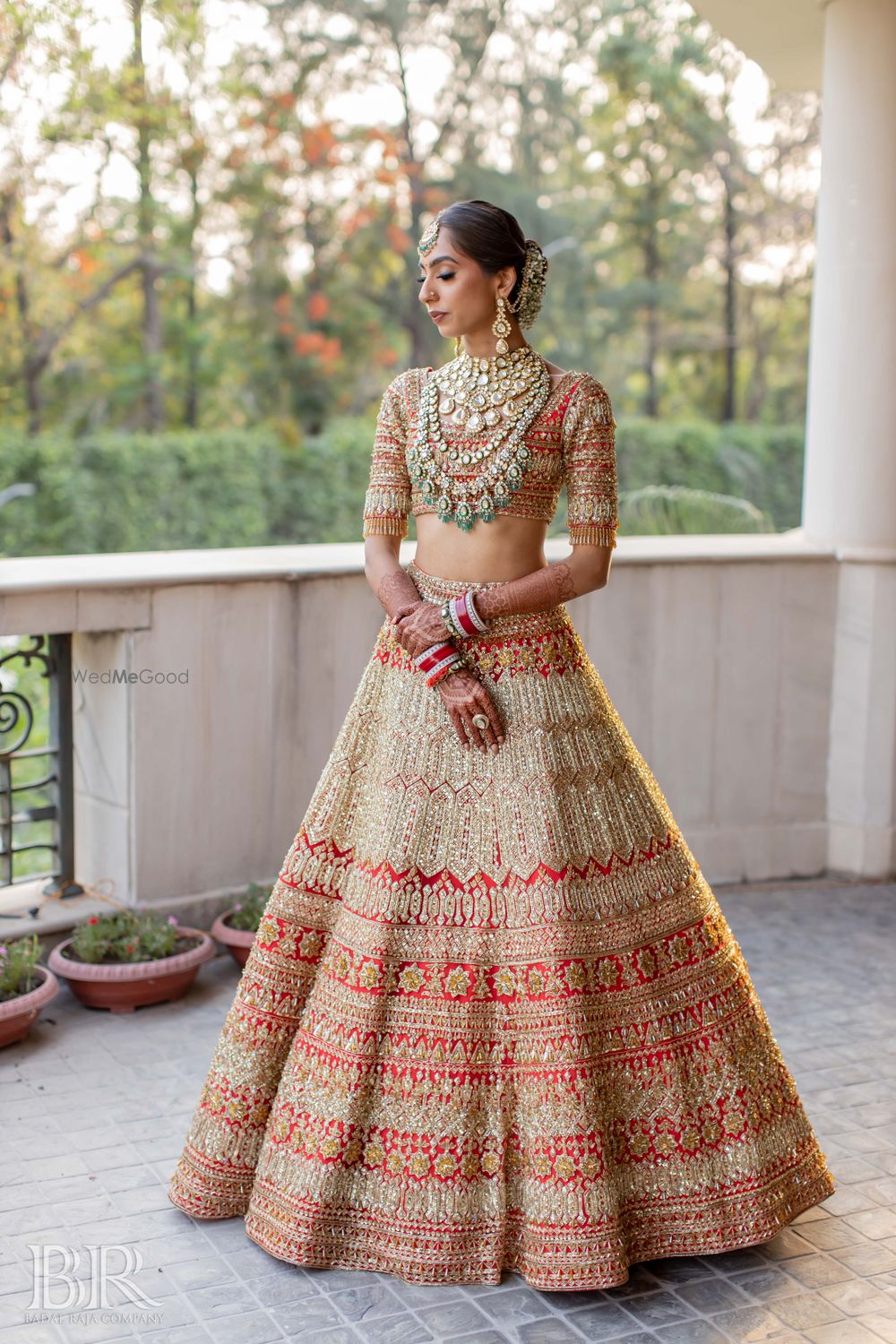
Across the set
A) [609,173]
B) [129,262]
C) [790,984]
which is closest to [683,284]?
[609,173]

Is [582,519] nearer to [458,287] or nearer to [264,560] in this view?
[458,287]

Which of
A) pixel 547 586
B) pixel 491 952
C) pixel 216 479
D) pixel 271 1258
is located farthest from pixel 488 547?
pixel 216 479

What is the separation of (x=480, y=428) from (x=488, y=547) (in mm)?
247

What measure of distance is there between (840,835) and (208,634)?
8.85 ft

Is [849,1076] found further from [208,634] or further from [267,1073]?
[208,634]

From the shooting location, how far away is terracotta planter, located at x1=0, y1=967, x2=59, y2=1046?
405cm

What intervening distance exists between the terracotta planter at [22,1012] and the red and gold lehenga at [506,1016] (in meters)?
1.10

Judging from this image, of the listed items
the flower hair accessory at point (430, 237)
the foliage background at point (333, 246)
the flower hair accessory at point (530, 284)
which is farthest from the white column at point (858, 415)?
the foliage background at point (333, 246)

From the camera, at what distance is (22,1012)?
4.07 meters

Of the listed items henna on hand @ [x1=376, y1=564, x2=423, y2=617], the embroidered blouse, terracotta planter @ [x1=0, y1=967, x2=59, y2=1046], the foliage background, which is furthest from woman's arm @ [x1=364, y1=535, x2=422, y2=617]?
the foliage background

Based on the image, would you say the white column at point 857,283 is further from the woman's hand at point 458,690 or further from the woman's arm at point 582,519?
the woman's hand at point 458,690

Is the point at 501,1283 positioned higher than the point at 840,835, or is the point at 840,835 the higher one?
the point at 840,835

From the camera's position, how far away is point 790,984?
4770 mm

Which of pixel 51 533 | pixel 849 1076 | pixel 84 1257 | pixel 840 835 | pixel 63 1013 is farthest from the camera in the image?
pixel 51 533
